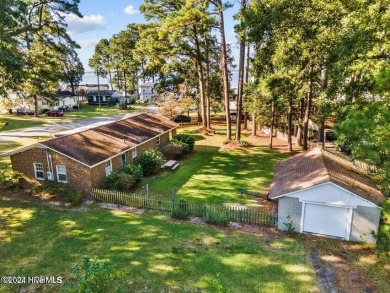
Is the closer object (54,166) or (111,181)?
(54,166)

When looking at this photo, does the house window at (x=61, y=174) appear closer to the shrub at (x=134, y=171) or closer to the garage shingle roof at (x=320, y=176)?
the shrub at (x=134, y=171)

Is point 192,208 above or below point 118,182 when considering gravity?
below

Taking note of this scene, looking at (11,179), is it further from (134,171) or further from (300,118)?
(300,118)

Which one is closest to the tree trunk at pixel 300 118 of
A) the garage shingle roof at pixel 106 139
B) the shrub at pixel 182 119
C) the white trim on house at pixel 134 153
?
the garage shingle roof at pixel 106 139

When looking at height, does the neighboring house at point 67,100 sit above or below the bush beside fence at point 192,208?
above

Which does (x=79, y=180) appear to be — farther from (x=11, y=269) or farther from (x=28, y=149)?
(x=11, y=269)

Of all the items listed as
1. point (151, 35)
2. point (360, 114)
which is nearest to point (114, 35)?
point (151, 35)

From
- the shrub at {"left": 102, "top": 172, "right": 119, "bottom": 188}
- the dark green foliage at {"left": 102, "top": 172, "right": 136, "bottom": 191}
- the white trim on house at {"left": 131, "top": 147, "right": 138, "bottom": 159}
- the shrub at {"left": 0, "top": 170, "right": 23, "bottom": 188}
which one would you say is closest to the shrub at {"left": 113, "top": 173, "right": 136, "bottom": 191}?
the dark green foliage at {"left": 102, "top": 172, "right": 136, "bottom": 191}

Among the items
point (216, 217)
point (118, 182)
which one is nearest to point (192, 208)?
point (216, 217)

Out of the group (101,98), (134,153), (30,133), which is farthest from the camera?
(101,98)
